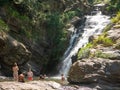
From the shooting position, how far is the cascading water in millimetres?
51156

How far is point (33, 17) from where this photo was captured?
167ft

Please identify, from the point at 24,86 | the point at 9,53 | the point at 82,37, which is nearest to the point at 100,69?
the point at 24,86

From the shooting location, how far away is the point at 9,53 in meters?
41.7

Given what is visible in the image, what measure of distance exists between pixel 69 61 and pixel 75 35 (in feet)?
26.9

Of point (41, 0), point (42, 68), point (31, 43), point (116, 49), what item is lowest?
point (42, 68)

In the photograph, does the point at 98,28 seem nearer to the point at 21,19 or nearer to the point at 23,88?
the point at 21,19

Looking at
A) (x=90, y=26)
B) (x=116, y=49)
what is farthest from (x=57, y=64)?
(x=116, y=49)

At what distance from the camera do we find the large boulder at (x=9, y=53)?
1600 inches

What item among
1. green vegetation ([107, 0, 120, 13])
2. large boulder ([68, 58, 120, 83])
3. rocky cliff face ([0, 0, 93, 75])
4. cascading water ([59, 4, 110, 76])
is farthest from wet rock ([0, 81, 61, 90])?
green vegetation ([107, 0, 120, 13])

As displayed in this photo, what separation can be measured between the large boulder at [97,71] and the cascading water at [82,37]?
2234 cm

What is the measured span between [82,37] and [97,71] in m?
29.4

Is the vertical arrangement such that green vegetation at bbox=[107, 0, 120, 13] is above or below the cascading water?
above

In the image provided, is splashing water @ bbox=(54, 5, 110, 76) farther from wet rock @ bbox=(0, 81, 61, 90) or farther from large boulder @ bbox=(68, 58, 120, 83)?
wet rock @ bbox=(0, 81, 61, 90)

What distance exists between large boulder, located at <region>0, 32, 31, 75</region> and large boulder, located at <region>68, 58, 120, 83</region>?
54.3ft
